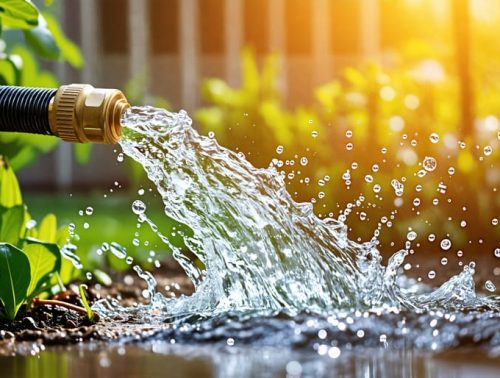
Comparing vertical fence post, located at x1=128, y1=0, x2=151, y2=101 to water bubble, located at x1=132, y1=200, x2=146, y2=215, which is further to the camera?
vertical fence post, located at x1=128, y1=0, x2=151, y2=101

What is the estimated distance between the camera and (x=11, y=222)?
8.82ft

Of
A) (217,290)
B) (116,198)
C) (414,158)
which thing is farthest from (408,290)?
(116,198)

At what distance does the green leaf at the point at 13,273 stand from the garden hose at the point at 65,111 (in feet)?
0.91

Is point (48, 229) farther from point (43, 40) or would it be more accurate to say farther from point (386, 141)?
point (386, 141)

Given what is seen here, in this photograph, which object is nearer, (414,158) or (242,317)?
(242,317)

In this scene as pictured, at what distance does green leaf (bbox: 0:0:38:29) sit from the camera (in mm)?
2613

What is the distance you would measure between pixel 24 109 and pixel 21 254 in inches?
12.9

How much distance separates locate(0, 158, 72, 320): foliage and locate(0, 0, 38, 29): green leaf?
0.38 m

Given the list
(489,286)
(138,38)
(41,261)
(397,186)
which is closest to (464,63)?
(397,186)

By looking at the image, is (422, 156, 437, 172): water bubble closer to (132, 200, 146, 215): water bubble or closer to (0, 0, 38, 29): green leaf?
(132, 200, 146, 215): water bubble

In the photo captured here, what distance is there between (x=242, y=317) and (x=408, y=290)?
3.44ft

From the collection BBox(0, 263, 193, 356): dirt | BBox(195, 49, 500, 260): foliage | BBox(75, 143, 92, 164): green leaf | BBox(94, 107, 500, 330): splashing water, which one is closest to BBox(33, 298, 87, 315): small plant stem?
BBox(0, 263, 193, 356): dirt

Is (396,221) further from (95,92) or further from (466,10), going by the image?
(95,92)

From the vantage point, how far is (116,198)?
10.8 m
